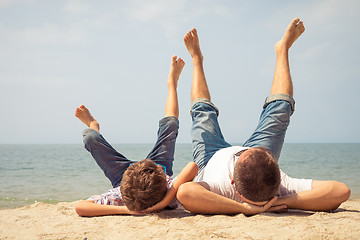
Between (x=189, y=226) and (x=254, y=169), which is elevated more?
(x=254, y=169)

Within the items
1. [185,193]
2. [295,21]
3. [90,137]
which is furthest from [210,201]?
[295,21]

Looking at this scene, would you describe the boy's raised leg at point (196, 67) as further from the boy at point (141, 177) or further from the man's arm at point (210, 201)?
the man's arm at point (210, 201)

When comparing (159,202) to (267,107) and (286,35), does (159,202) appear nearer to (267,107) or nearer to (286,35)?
(267,107)

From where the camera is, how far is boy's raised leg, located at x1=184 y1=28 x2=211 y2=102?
413cm

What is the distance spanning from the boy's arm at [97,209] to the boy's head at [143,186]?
165 millimetres

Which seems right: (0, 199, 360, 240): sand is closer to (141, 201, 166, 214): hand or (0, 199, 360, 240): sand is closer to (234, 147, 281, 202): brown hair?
(141, 201, 166, 214): hand

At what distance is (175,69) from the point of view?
4.93 meters

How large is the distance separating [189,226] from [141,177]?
1.95ft

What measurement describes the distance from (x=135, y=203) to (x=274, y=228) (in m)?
1.27

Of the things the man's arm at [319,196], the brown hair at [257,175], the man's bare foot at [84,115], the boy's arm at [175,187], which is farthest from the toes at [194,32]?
the man's arm at [319,196]

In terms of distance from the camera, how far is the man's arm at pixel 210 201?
111 inches

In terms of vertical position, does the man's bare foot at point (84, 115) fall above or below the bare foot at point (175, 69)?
below

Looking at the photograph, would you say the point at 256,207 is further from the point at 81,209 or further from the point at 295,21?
the point at 295,21

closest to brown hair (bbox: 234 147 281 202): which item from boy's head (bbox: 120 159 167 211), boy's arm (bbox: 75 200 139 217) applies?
boy's head (bbox: 120 159 167 211)
